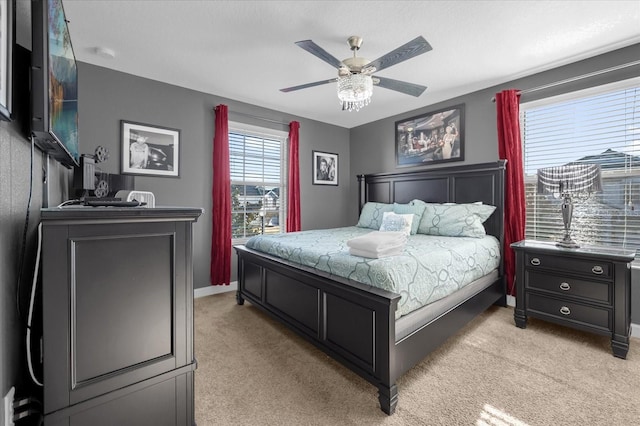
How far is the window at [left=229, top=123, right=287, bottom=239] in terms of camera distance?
4055 millimetres

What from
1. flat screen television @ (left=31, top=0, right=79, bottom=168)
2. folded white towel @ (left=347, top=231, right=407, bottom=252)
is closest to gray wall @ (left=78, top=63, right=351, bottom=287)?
flat screen television @ (left=31, top=0, right=79, bottom=168)

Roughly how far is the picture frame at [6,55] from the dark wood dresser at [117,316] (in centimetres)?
35

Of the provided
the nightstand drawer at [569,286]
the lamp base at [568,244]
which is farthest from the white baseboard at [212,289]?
the lamp base at [568,244]

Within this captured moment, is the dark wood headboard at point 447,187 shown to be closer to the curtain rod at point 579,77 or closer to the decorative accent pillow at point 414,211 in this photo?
the decorative accent pillow at point 414,211

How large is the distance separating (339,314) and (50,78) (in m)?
1.84

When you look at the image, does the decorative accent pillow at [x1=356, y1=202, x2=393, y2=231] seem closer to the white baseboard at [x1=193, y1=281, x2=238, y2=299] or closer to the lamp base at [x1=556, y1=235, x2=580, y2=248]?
the lamp base at [x1=556, y1=235, x2=580, y2=248]

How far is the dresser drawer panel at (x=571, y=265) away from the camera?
2268 mm

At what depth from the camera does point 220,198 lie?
3.70 meters

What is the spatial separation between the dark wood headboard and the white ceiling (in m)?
1.06

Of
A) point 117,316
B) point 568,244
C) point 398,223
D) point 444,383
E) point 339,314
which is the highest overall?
point 398,223

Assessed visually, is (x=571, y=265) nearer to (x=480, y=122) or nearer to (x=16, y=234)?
(x=480, y=122)

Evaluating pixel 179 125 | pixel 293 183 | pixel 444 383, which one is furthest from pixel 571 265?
pixel 179 125

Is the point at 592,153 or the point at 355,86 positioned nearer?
the point at 355,86

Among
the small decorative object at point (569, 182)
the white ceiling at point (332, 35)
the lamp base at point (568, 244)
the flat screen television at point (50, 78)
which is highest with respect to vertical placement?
the white ceiling at point (332, 35)
